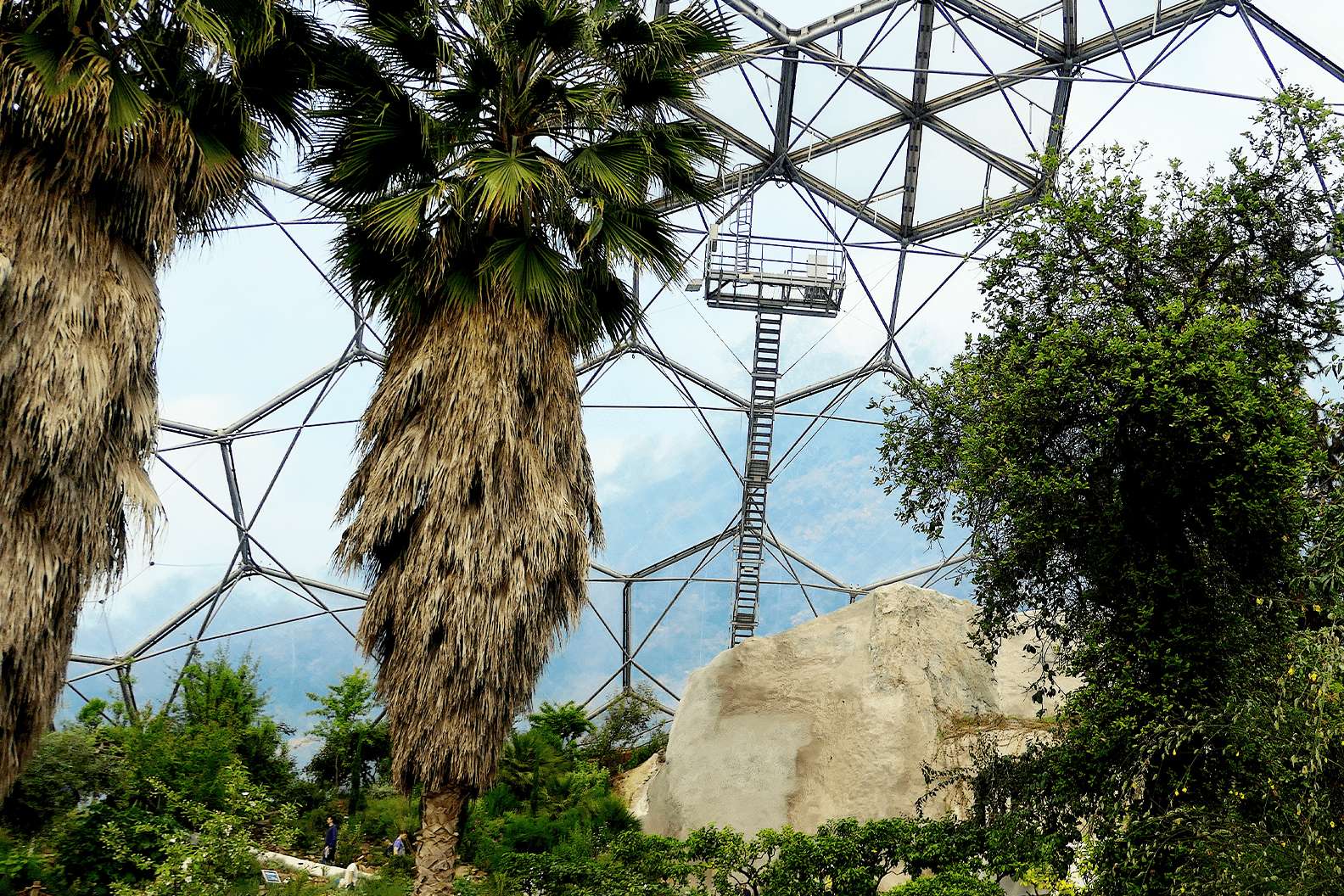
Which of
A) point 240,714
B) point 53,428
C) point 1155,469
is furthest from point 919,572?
point 53,428

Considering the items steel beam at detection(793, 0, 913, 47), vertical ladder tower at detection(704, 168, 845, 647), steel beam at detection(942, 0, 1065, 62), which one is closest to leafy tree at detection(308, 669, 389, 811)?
vertical ladder tower at detection(704, 168, 845, 647)

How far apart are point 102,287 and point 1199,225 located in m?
10.3

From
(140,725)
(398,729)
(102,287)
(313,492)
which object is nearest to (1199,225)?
(398,729)

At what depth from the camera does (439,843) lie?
10.6 m

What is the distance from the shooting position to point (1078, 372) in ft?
38.0

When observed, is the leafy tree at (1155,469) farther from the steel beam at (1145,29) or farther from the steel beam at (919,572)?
the steel beam at (919,572)

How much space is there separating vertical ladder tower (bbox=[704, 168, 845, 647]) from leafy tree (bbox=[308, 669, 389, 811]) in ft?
25.9

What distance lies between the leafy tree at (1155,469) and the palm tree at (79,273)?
7747 millimetres

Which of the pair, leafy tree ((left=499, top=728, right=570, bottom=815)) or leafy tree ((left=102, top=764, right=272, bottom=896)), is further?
leafy tree ((left=499, top=728, right=570, bottom=815))

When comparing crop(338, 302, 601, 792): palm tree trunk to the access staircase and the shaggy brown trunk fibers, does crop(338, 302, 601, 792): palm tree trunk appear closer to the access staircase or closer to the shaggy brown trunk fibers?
the shaggy brown trunk fibers

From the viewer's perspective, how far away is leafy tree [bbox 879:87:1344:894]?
10.7m

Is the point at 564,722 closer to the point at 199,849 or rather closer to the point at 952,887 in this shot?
the point at 199,849

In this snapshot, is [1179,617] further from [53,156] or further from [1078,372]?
[53,156]

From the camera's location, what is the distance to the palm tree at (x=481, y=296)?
35.0 ft
